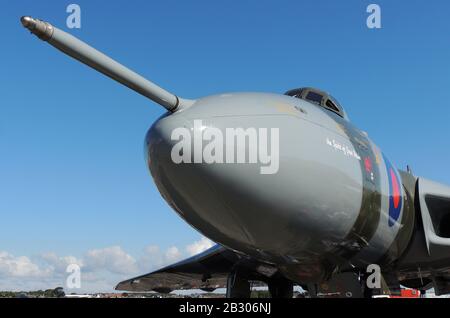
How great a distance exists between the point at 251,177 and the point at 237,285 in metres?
5.89

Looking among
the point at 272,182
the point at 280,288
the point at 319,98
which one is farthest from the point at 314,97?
the point at 280,288

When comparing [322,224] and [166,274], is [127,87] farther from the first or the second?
[166,274]

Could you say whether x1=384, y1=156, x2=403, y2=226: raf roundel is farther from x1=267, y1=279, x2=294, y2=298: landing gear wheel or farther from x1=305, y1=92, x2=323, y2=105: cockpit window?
x1=267, y1=279, x2=294, y2=298: landing gear wheel

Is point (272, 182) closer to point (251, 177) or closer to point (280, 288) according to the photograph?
point (251, 177)

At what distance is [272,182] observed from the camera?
534 cm

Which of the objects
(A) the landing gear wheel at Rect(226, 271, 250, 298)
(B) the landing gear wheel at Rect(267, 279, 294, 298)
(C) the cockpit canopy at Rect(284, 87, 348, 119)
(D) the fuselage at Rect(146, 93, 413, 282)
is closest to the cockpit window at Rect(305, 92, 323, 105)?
(C) the cockpit canopy at Rect(284, 87, 348, 119)

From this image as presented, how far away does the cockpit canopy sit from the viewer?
26.9ft

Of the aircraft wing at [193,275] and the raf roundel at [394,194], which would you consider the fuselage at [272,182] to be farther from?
the aircraft wing at [193,275]

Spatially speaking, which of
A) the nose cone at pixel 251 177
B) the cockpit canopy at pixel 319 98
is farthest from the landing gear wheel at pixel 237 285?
the nose cone at pixel 251 177

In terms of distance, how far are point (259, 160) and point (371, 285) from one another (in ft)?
12.3

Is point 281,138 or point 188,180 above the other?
point 281,138

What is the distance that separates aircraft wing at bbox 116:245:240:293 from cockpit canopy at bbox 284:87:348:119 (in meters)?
3.44

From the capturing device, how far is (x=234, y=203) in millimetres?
5328
